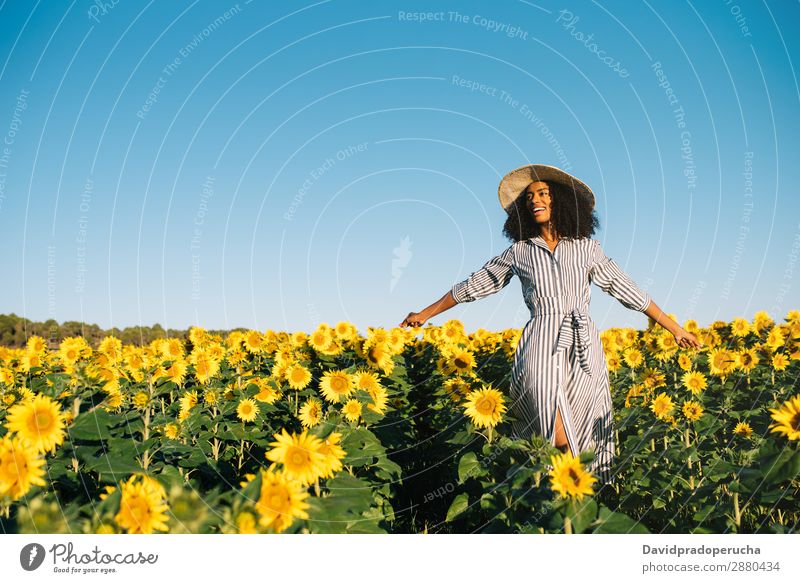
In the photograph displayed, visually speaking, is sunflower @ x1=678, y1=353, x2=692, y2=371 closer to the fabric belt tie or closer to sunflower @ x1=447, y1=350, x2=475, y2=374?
sunflower @ x1=447, y1=350, x2=475, y2=374

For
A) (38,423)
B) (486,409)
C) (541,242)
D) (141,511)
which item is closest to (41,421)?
(38,423)

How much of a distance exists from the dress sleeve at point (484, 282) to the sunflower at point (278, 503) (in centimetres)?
341

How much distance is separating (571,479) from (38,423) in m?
3.14

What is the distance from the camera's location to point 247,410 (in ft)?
20.6

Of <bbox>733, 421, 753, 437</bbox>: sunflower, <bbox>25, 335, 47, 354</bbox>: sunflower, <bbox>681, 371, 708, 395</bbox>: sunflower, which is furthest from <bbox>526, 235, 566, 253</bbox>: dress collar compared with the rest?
<bbox>25, 335, 47, 354</bbox>: sunflower

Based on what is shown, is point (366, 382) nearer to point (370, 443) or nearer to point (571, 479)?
point (370, 443)

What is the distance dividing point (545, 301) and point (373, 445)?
6.93 feet

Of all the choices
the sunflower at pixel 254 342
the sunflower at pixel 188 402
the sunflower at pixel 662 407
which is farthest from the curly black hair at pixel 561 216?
the sunflower at pixel 254 342

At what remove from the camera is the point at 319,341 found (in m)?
8.09

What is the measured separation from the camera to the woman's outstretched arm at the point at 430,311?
5.62 m

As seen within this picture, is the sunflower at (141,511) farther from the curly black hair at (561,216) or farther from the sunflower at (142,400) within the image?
the curly black hair at (561,216)
